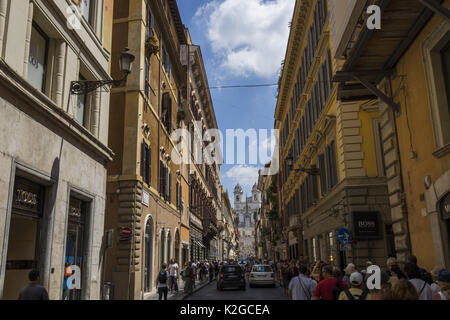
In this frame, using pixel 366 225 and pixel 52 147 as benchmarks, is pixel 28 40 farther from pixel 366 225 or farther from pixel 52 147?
pixel 366 225

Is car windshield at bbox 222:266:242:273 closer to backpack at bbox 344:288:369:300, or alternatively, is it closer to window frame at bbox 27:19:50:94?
window frame at bbox 27:19:50:94

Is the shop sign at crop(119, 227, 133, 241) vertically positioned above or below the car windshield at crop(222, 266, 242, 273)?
above

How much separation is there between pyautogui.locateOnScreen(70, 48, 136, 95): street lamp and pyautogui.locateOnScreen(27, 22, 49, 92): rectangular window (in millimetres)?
1057

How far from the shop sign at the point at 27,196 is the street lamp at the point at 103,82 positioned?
3077 mm

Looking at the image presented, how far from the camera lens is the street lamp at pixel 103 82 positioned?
11.7 meters

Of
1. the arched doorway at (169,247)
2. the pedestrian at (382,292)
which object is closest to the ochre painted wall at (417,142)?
the pedestrian at (382,292)

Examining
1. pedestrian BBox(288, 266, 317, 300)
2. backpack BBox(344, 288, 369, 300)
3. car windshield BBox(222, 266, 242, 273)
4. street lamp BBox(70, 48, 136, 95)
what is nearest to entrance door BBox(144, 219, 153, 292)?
car windshield BBox(222, 266, 242, 273)

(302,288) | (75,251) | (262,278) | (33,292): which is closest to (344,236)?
(302,288)

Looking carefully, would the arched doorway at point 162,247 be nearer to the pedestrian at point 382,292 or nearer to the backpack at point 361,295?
the backpack at point 361,295

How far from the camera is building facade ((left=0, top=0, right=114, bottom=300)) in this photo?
881 centimetres

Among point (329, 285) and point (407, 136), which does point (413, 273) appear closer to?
point (329, 285)

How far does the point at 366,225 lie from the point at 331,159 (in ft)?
14.3

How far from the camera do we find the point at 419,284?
595 centimetres
